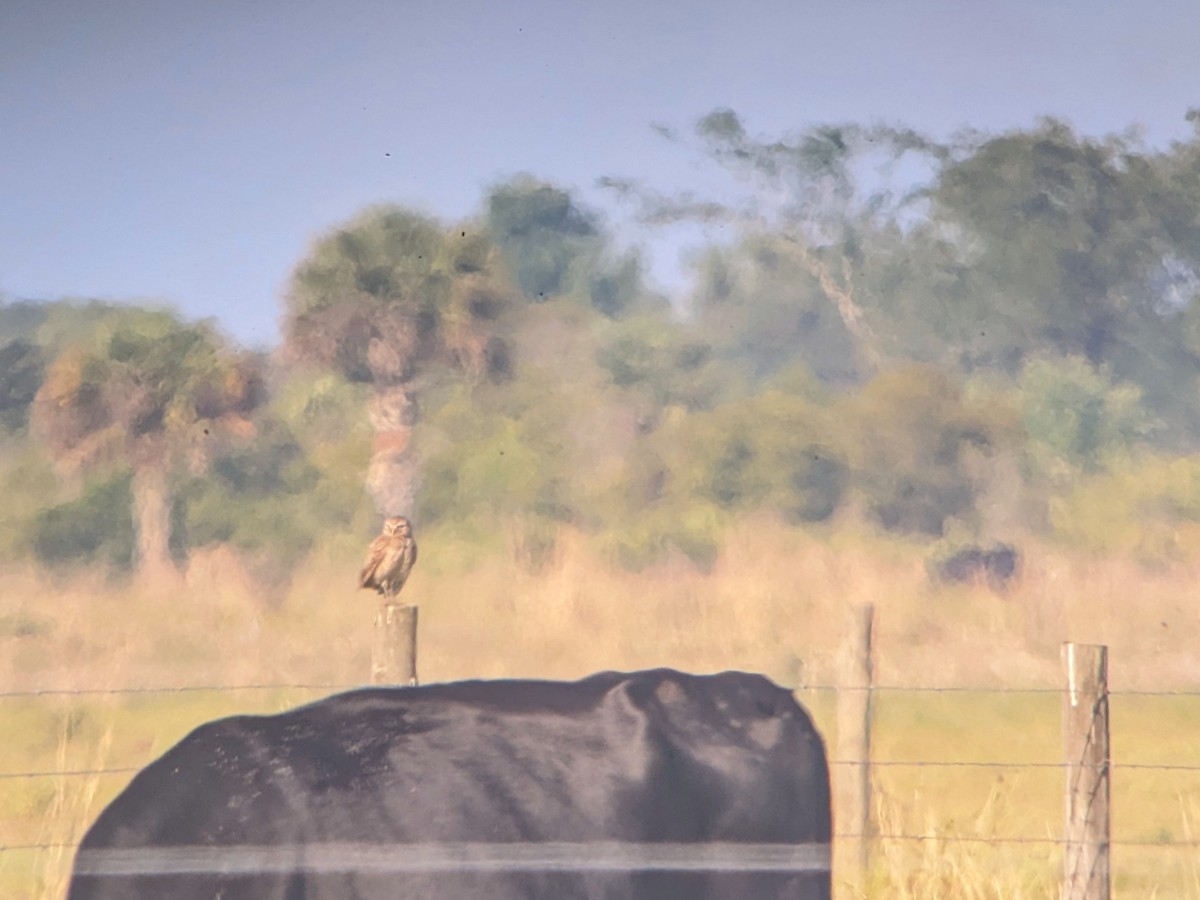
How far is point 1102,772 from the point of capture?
4547mm

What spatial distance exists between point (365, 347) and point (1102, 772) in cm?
1719

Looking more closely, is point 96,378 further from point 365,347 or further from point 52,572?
point 365,347

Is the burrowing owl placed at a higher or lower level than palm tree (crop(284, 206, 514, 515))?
lower

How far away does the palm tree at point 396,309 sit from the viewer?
67.4 ft

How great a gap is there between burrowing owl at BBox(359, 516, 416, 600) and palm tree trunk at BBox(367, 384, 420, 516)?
1205 centimetres

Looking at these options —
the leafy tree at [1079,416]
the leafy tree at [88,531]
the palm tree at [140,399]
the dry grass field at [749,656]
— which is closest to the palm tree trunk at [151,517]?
the palm tree at [140,399]

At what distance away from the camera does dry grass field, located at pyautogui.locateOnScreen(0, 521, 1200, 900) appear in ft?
23.0

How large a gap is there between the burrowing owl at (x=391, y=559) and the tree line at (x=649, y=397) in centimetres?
1001

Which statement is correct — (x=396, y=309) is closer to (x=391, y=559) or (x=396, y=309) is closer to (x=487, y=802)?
(x=391, y=559)

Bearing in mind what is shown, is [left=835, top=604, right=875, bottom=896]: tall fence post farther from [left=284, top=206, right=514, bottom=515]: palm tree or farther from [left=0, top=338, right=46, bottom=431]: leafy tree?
[left=0, top=338, right=46, bottom=431]: leafy tree

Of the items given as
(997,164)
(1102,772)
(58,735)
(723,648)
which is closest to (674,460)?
(723,648)

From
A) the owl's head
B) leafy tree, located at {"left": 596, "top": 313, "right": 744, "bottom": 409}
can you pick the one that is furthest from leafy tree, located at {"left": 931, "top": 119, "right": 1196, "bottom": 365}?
the owl's head

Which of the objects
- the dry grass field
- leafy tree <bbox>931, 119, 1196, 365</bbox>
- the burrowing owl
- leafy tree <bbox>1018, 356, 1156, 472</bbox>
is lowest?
the dry grass field

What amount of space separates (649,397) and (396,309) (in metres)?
5.20
